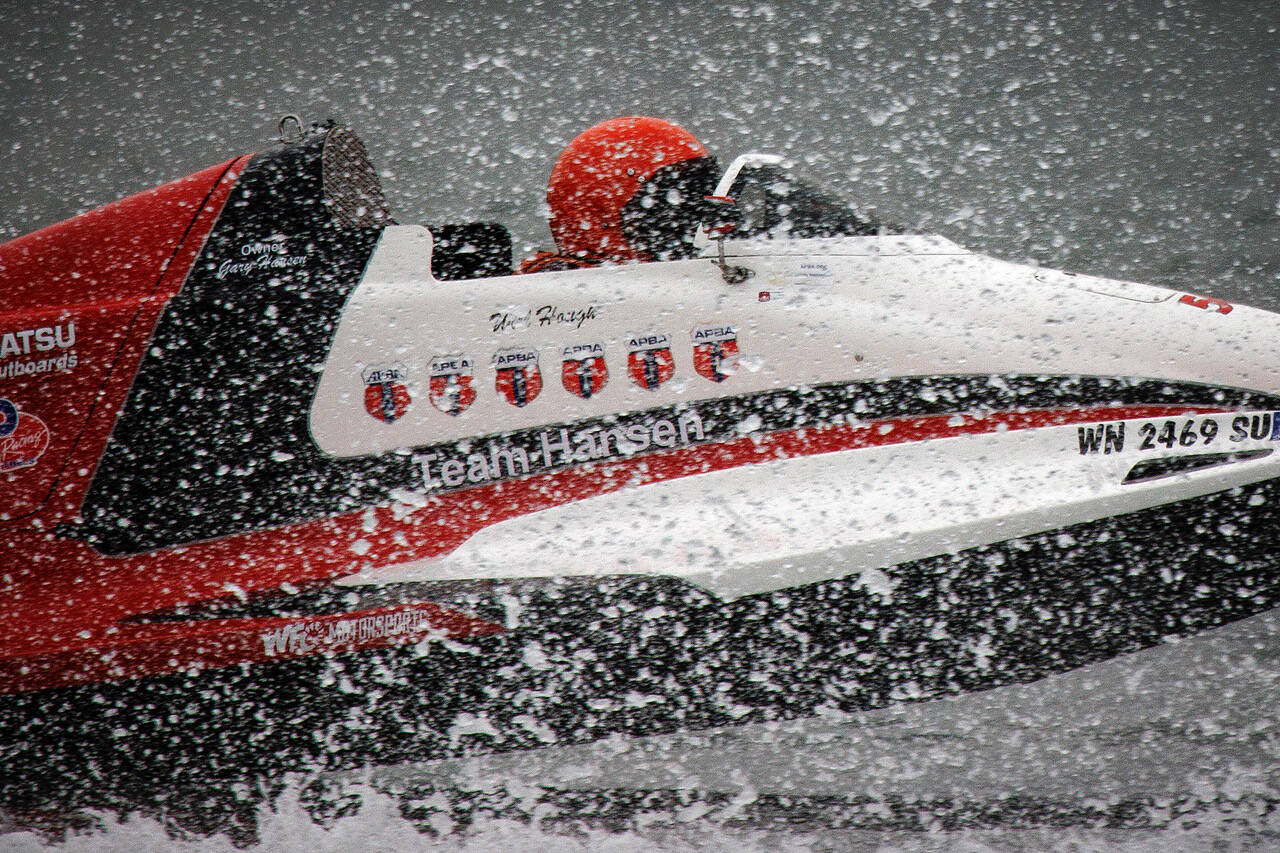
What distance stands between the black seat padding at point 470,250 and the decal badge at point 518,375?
585 mm

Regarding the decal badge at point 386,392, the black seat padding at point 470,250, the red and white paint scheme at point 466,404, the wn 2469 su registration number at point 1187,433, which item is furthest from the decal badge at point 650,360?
the wn 2469 su registration number at point 1187,433

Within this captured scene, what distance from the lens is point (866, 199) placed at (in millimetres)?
6527

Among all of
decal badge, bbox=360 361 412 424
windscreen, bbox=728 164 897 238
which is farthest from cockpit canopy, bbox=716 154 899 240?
decal badge, bbox=360 361 412 424

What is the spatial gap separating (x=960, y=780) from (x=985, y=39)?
20.4ft

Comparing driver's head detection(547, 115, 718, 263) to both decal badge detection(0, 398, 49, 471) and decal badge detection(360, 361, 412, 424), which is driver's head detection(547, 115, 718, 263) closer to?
decal badge detection(360, 361, 412, 424)

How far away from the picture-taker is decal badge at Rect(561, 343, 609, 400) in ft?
8.67

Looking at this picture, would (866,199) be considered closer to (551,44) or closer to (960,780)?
(551,44)

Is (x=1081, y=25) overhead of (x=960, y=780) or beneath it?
overhead

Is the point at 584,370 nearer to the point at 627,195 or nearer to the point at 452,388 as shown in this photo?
the point at 452,388

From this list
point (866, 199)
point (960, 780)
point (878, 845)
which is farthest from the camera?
point (866, 199)

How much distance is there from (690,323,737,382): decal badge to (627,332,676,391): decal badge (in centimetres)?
6

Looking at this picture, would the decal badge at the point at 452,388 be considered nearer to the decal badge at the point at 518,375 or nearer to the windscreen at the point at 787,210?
the decal badge at the point at 518,375

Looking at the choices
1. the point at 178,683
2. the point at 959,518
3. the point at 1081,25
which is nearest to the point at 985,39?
the point at 1081,25

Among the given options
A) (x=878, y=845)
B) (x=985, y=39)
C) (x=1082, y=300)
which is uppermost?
(x=985, y=39)
